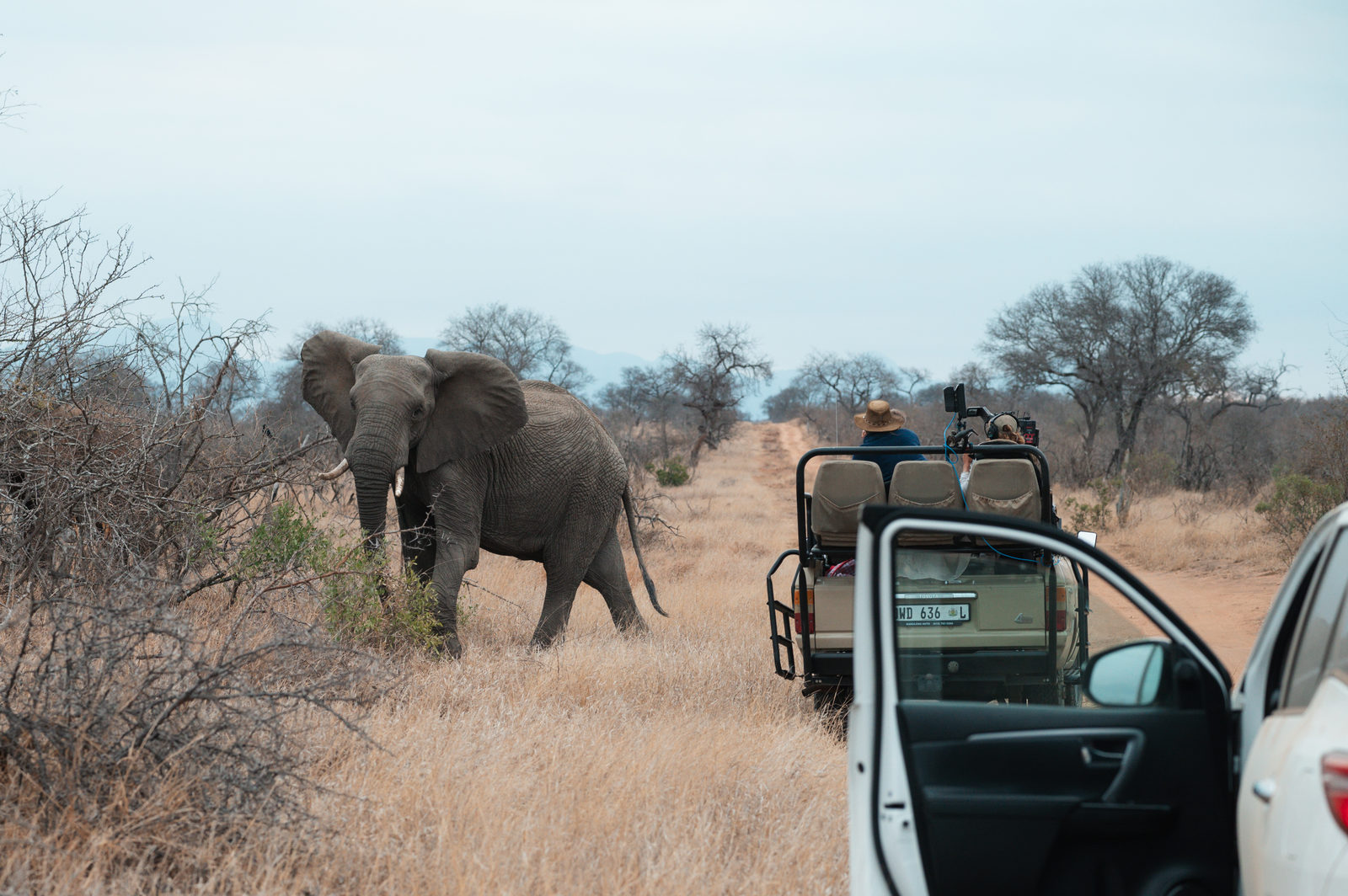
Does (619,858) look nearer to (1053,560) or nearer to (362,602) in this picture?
(1053,560)

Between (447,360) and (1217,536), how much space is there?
11.1 metres

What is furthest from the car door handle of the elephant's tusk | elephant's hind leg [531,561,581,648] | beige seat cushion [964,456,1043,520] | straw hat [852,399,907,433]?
elephant's hind leg [531,561,581,648]

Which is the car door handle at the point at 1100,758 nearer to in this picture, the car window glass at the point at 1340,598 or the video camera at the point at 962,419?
the car window glass at the point at 1340,598

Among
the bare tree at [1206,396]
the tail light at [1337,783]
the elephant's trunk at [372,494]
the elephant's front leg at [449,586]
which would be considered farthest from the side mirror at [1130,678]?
the bare tree at [1206,396]

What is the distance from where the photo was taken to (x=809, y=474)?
37281mm

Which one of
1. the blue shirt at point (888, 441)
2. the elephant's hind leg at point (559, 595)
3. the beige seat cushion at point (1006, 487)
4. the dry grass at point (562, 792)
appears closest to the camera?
the dry grass at point (562, 792)

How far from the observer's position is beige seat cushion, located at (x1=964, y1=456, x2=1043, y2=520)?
5.39 meters

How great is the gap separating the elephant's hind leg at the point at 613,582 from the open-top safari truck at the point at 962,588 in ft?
11.5

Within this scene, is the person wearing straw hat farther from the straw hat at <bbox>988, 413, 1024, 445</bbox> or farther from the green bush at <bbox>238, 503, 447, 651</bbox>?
the green bush at <bbox>238, 503, 447, 651</bbox>

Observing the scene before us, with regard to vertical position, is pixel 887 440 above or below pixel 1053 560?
above

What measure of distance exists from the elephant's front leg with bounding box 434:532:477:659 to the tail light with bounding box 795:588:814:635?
261 centimetres

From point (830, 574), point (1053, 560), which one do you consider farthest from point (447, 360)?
point (1053, 560)

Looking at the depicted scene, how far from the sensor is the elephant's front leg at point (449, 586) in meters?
7.51

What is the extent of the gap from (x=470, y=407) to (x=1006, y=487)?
3.86 meters
